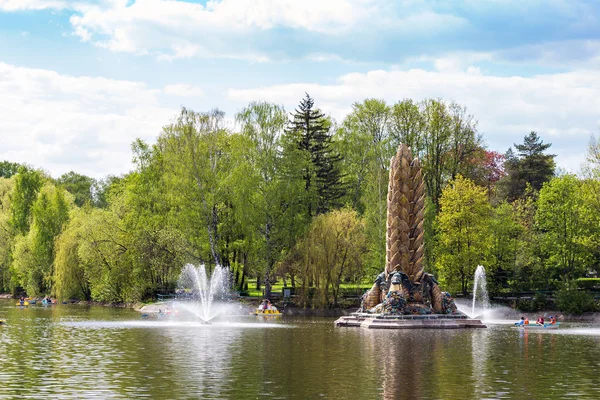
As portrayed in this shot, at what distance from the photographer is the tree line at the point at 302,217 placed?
2795 inches


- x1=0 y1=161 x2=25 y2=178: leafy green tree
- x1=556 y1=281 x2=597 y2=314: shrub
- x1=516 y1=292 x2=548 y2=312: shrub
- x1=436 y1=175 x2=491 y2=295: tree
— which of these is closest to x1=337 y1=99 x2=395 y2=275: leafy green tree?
x1=436 y1=175 x2=491 y2=295: tree

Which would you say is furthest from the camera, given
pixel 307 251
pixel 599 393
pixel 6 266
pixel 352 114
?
pixel 6 266

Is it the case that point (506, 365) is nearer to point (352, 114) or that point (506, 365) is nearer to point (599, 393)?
point (599, 393)

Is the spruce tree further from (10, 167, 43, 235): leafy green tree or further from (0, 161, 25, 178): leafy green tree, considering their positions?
(0, 161, 25, 178): leafy green tree

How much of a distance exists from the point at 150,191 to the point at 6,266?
28374 millimetres

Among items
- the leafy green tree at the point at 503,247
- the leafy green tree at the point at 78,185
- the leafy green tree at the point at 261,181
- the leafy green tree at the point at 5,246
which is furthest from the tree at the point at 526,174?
the leafy green tree at the point at 78,185

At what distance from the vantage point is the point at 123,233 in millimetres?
78812

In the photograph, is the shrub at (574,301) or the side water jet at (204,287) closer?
the shrub at (574,301)

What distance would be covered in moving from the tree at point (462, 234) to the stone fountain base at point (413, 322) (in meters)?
21.3

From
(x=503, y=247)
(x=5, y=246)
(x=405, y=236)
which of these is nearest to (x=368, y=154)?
(x=503, y=247)

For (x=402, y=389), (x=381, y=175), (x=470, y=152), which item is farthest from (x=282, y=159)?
(x=402, y=389)

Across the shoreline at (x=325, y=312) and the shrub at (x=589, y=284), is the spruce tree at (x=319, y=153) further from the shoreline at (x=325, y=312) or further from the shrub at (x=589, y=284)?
the shrub at (x=589, y=284)

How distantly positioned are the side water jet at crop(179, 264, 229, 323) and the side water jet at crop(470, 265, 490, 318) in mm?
21313

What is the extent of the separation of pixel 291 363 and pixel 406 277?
2296 cm
